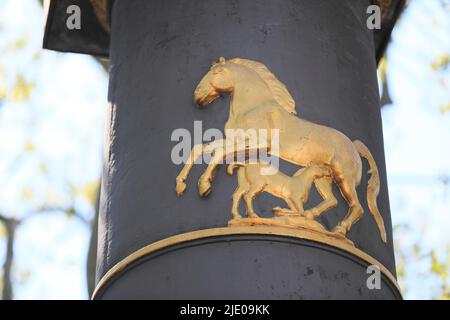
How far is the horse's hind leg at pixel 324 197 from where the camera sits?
6.48 meters

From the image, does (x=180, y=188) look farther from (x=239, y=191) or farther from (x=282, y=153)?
(x=282, y=153)

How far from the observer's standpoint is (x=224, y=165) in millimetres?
6555

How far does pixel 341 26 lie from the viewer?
24.0 feet

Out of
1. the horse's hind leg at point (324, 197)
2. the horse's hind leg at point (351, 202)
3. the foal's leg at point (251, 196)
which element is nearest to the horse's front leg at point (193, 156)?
the foal's leg at point (251, 196)

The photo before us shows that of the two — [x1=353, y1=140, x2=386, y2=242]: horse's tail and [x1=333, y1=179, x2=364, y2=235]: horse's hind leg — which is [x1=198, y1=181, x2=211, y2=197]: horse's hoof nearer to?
[x1=333, y1=179, x2=364, y2=235]: horse's hind leg

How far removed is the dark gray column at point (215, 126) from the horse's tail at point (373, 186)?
0.13 ft

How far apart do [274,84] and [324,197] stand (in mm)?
658

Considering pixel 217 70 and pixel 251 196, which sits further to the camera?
pixel 217 70

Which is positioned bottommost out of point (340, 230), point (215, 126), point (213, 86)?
point (340, 230)

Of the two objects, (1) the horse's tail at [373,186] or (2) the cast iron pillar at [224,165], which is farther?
(1) the horse's tail at [373,186]

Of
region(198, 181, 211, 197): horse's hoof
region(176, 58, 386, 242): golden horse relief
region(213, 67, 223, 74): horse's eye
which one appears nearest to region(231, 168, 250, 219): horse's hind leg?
region(176, 58, 386, 242): golden horse relief

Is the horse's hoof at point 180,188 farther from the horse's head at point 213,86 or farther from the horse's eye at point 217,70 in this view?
the horse's eye at point 217,70

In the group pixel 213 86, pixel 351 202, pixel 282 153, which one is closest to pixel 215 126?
pixel 213 86
